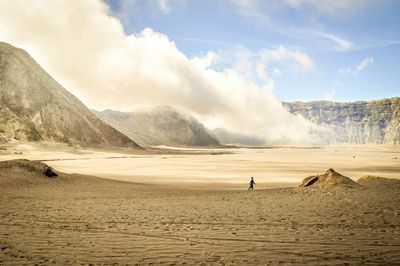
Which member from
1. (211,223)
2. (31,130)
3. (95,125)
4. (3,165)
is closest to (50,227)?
(211,223)

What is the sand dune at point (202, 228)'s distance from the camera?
29.5 feet

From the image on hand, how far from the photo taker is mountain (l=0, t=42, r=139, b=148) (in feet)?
317

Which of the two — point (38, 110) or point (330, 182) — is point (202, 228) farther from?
point (38, 110)

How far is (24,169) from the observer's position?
28047mm

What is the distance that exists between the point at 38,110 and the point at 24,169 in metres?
87.8

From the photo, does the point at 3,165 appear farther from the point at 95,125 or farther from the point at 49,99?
the point at 95,125

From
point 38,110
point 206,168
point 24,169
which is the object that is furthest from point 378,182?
point 38,110

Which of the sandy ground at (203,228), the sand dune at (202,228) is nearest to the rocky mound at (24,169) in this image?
the sand dune at (202,228)

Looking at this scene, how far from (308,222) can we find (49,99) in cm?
11396

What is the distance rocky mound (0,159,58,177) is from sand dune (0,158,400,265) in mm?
6224

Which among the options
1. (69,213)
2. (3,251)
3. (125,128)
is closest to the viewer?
(3,251)

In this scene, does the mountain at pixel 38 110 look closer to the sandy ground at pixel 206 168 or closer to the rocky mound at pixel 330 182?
the sandy ground at pixel 206 168

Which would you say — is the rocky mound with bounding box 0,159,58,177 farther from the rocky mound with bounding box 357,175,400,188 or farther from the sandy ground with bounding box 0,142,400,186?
the rocky mound with bounding box 357,175,400,188

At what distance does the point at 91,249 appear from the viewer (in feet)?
31.4
